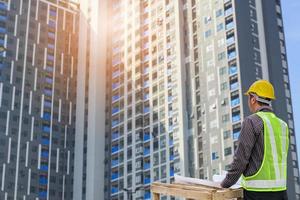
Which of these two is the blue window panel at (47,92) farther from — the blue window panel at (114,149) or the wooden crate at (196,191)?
the wooden crate at (196,191)

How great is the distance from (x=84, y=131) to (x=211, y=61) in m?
35.2

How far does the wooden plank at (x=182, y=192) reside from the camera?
16.7ft

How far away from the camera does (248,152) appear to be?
16.2 feet

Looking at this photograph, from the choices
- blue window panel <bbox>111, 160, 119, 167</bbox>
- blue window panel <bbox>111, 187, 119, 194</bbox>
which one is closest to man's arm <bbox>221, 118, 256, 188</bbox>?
blue window panel <bbox>111, 187, 119, 194</bbox>

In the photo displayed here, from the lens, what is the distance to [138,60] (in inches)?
4277

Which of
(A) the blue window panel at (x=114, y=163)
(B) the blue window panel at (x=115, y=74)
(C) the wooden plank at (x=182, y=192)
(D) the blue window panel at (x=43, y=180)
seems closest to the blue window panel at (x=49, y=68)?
(B) the blue window panel at (x=115, y=74)

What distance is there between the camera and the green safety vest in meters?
Result: 4.88

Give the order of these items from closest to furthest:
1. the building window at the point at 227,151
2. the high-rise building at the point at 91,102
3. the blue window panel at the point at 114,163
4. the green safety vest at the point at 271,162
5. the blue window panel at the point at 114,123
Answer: the green safety vest at the point at 271,162 < the building window at the point at 227,151 < the blue window panel at the point at 114,163 < the high-rise building at the point at 91,102 < the blue window panel at the point at 114,123

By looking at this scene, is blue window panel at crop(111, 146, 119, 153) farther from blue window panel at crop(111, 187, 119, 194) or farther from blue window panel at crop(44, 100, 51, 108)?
blue window panel at crop(44, 100, 51, 108)

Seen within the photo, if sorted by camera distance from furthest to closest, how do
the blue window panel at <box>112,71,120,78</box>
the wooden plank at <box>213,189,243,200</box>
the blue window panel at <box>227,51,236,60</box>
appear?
the blue window panel at <box>112,71,120,78</box>, the blue window panel at <box>227,51,236,60</box>, the wooden plank at <box>213,189,243,200</box>

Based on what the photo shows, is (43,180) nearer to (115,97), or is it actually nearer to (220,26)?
(115,97)

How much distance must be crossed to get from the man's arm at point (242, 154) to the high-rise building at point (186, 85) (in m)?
75.0

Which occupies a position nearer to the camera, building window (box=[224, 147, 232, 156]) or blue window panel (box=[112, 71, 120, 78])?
building window (box=[224, 147, 232, 156])

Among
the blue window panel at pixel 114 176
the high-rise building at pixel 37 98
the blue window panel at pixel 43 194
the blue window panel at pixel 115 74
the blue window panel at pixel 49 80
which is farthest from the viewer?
the blue window panel at pixel 49 80
